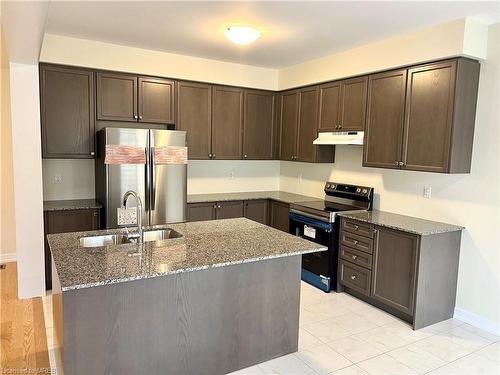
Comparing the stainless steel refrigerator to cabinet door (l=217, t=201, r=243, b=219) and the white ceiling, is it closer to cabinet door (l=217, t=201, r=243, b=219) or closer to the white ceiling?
cabinet door (l=217, t=201, r=243, b=219)

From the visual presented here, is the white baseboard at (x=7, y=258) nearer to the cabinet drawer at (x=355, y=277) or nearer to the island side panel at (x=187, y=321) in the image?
the island side panel at (x=187, y=321)

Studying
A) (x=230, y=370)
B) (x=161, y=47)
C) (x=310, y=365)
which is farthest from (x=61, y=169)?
(x=310, y=365)

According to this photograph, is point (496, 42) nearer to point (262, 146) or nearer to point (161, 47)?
point (262, 146)

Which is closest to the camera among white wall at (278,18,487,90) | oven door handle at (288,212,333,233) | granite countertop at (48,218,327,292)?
granite countertop at (48,218,327,292)

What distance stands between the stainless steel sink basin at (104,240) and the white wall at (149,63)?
224 cm

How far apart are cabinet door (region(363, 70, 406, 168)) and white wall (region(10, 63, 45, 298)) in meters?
3.32

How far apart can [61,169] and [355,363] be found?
12.0ft

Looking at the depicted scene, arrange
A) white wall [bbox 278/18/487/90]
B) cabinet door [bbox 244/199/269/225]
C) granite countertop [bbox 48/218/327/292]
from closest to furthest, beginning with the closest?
granite countertop [bbox 48/218/327/292], white wall [bbox 278/18/487/90], cabinet door [bbox 244/199/269/225]

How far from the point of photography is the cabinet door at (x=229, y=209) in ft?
15.9

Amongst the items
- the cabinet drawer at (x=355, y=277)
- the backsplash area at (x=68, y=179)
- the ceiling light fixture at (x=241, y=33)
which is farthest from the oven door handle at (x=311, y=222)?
the backsplash area at (x=68, y=179)

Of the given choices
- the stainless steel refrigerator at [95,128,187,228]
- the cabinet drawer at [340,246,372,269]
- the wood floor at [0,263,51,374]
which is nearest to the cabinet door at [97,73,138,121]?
the stainless steel refrigerator at [95,128,187,228]

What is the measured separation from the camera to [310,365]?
2.72 meters

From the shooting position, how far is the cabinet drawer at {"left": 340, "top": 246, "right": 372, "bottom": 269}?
375 centimetres

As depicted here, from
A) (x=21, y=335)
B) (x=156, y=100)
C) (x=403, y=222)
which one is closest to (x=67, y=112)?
(x=156, y=100)
